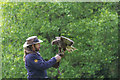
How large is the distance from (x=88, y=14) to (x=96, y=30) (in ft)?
2.32

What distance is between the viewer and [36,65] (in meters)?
4.42

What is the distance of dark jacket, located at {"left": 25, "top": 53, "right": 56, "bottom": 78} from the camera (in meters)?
4.43

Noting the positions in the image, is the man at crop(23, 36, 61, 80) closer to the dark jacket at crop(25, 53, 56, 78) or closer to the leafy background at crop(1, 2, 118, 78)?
the dark jacket at crop(25, 53, 56, 78)

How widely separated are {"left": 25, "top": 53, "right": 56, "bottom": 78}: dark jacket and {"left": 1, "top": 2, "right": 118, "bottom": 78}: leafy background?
4.02m

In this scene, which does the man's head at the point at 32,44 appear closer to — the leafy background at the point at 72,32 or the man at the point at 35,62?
the man at the point at 35,62

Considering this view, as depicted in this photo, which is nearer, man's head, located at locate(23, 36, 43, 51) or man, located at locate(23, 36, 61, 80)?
man, located at locate(23, 36, 61, 80)

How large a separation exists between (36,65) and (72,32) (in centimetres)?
442

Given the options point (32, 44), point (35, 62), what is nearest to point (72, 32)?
point (32, 44)

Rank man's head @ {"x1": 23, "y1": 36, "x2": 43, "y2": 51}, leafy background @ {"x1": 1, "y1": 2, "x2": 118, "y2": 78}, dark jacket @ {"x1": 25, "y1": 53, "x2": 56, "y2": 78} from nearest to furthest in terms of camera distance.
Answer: dark jacket @ {"x1": 25, "y1": 53, "x2": 56, "y2": 78} < man's head @ {"x1": 23, "y1": 36, "x2": 43, "y2": 51} < leafy background @ {"x1": 1, "y1": 2, "x2": 118, "y2": 78}

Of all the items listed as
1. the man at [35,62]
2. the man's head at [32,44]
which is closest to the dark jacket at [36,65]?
the man at [35,62]

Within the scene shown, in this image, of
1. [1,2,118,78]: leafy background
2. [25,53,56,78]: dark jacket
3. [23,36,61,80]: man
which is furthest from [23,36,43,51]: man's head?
[1,2,118,78]: leafy background

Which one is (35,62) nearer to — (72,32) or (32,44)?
(32,44)

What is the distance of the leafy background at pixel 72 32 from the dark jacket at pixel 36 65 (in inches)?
158

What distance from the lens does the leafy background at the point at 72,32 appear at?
28.3 ft
